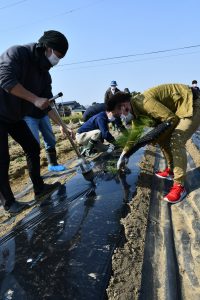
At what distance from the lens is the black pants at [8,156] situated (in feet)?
12.0

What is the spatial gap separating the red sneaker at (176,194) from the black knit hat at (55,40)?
1686mm

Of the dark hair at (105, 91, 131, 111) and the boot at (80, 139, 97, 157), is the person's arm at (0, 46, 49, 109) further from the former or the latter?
the boot at (80, 139, 97, 157)

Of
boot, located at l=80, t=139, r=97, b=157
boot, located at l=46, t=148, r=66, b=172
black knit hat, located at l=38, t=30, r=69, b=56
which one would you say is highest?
black knit hat, located at l=38, t=30, r=69, b=56

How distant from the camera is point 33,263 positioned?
227 centimetres

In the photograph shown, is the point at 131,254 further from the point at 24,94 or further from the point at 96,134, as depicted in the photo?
the point at 96,134

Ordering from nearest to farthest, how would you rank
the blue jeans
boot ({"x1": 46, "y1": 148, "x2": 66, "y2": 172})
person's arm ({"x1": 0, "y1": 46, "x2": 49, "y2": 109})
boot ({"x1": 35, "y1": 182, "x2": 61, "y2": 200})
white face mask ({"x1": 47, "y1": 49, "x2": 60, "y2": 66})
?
person's arm ({"x1": 0, "y1": 46, "x2": 49, "y2": 109}) < white face mask ({"x1": 47, "y1": 49, "x2": 60, "y2": 66}) < boot ({"x1": 35, "y1": 182, "x2": 61, "y2": 200}) < the blue jeans < boot ({"x1": 46, "y1": 148, "x2": 66, "y2": 172})

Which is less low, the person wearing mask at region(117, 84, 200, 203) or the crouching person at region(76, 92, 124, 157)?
Answer: the person wearing mask at region(117, 84, 200, 203)

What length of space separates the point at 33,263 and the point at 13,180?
3689 millimetres

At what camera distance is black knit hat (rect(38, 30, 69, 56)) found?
10.8 feet

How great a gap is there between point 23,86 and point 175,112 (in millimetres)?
1544

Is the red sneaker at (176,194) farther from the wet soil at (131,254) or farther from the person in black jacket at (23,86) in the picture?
the person in black jacket at (23,86)

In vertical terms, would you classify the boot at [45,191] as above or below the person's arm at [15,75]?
below

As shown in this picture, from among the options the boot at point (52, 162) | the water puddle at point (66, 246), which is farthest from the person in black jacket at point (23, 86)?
the boot at point (52, 162)

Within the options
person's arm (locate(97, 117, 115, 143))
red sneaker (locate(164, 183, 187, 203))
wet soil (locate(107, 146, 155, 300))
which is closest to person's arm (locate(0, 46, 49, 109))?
wet soil (locate(107, 146, 155, 300))
